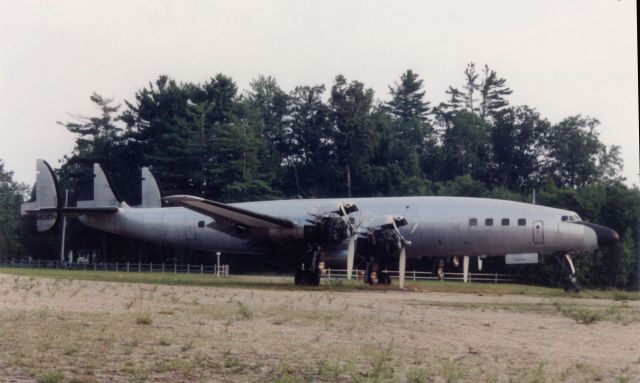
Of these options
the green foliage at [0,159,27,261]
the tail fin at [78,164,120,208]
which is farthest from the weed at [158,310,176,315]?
the green foliage at [0,159,27,261]

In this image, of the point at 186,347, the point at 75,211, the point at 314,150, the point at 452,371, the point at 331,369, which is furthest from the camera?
the point at 314,150

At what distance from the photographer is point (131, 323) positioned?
55.8ft

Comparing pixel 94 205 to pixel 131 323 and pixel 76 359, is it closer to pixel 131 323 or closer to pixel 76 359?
pixel 131 323

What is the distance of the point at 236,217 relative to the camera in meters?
34.9

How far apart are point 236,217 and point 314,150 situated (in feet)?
169

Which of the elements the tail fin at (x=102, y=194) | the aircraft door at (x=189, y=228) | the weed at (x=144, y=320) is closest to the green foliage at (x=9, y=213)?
the tail fin at (x=102, y=194)

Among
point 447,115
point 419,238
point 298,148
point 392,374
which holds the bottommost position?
point 392,374

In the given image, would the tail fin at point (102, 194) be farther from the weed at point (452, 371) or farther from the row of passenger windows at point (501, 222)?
the weed at point (452, 371)

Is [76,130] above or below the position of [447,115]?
below

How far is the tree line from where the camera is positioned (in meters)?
71.4

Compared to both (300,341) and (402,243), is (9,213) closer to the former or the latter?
(402,243)

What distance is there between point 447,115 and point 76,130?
46.1 metres

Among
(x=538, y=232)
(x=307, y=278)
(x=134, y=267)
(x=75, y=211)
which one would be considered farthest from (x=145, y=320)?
(x=134, y=267)

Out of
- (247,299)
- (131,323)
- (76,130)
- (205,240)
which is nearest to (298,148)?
(76,130)
